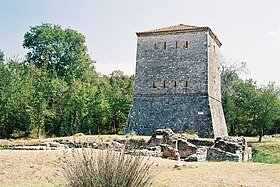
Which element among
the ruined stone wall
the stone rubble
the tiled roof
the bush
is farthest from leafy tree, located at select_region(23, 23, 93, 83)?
the bush

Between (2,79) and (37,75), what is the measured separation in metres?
6.41

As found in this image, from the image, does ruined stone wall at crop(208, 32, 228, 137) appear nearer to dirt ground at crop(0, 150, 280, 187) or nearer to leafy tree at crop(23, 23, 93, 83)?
dirt ground at crop(0, 150, 280, 187)

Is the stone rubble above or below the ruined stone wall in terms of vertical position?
below

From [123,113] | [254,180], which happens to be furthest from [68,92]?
[254,180]

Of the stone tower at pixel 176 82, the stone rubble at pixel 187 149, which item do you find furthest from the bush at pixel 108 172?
the stone tower at pixel 176 82

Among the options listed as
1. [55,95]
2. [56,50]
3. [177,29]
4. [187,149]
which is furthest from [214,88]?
[56,50]

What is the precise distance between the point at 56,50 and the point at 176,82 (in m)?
21.2

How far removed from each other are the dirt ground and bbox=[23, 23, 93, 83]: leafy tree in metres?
31.7

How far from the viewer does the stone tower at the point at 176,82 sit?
26516mm

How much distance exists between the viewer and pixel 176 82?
27.9 metres

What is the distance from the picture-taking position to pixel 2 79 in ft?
98.0

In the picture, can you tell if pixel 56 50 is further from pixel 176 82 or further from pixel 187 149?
pixel 187 149

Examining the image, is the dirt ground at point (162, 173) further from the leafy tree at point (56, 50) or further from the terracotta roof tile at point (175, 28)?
the leafy tree at point (56, 50)

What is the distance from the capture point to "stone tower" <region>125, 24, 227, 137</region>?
26.5m
